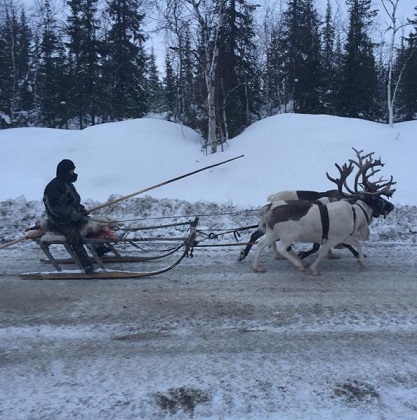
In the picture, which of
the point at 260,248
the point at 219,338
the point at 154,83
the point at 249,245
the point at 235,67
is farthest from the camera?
the point at 154,83

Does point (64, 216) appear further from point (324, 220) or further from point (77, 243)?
point (324, 220)

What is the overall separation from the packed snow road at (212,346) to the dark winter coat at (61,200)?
3.16ft

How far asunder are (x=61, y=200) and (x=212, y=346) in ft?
11.7

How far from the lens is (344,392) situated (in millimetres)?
3367

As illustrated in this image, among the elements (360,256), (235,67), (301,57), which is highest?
(301,57)

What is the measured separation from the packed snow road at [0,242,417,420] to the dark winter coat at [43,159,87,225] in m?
0.96

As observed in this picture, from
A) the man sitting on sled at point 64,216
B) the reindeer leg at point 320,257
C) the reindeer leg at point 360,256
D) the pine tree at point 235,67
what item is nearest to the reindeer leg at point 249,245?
the reindeer leg at point 320,257

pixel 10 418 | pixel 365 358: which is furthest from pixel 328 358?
pixel 10 418

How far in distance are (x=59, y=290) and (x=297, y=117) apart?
51.8ft

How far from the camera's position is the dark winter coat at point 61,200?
6371mm

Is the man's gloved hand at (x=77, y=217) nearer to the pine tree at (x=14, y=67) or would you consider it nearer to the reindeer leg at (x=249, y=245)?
the reindeer leg at (x=249, y=245)

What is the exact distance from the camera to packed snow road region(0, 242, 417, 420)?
324 centimetres

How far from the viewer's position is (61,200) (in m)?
6.49

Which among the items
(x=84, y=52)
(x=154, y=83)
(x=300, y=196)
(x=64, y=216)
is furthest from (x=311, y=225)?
(x=154, y=83)
